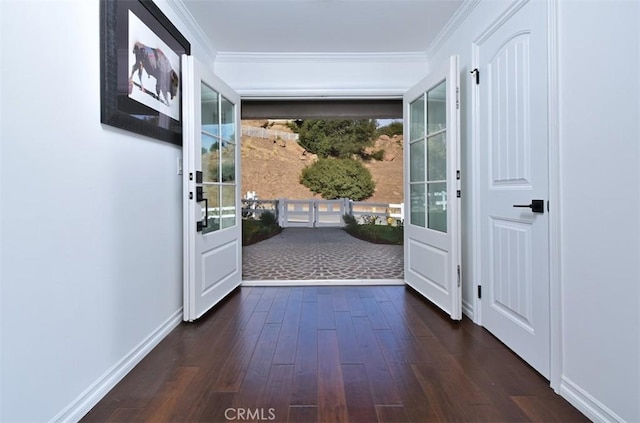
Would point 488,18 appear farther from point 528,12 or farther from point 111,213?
point 111,213

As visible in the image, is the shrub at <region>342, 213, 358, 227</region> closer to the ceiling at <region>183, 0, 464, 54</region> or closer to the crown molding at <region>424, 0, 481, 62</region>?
the crown molding at <region>424, 0, 481, 62</region>

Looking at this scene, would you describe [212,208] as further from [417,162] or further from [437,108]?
[437,108]

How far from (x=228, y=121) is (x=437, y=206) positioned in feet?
6.73

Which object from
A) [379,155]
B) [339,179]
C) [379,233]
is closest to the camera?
[379,233]

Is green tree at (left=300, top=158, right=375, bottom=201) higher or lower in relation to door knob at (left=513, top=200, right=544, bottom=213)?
higher

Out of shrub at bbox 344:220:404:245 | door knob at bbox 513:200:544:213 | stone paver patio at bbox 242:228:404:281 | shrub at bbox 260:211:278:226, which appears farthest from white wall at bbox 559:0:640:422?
shrub at bbox 260:211:278:226

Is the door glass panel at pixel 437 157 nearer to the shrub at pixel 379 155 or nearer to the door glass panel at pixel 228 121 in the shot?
the door glass panel at pixel 228 121

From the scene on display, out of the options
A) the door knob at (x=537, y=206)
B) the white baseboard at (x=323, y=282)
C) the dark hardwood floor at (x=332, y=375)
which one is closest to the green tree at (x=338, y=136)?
the white baseboard at (x=323, y=282)

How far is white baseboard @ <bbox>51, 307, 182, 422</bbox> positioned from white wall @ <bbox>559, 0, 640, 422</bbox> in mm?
2219

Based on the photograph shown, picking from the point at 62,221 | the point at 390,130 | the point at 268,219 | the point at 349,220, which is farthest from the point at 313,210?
the point at 62,221

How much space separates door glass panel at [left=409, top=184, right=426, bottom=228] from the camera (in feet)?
10.9

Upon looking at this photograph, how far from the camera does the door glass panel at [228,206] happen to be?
3.24m

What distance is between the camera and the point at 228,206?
11.0 ft

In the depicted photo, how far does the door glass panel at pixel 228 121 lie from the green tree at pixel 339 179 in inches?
381
